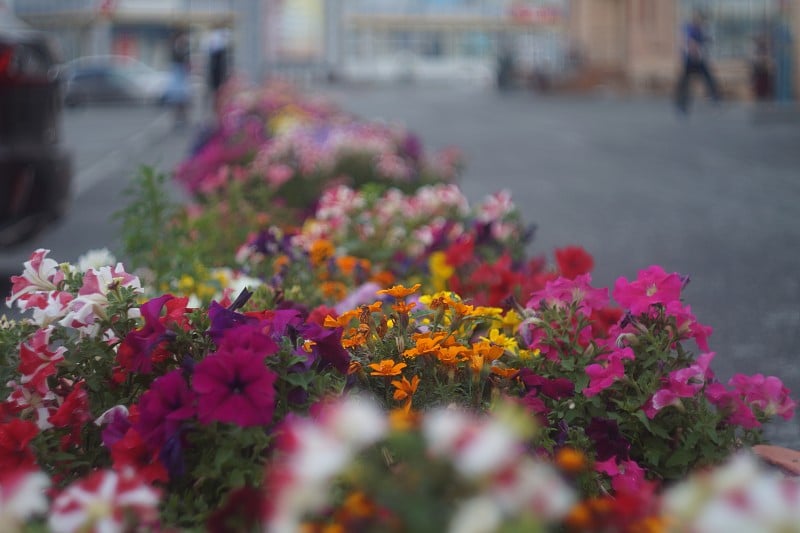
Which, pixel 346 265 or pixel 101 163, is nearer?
pixel 346 265

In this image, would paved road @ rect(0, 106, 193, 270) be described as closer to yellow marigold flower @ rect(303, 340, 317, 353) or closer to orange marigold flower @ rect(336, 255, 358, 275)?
orange marigold flower @ rect(336, 255, 358, 275)

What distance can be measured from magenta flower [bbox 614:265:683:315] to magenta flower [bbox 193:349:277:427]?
1.01 meters

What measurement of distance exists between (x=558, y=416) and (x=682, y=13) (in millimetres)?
36940

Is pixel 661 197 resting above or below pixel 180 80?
below

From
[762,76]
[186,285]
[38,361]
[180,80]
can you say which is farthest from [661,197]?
[762,76]

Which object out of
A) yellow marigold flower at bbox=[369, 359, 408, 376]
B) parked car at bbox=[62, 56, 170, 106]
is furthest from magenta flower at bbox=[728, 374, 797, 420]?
parked car at bbox=[62, 56, 170, 106]

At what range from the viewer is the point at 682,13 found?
123ft

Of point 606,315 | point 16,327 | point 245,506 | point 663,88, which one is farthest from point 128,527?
point 663,88

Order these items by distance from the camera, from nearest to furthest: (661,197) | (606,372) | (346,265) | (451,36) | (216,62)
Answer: (606,372) → (346,265) → (661,197) → (216,62) → (451,36)

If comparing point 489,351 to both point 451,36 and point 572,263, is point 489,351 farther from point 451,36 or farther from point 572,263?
point 451,36

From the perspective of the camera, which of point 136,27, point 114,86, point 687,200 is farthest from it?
point 136,27

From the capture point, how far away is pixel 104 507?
146 cm

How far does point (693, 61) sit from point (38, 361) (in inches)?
904

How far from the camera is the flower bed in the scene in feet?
4.20
